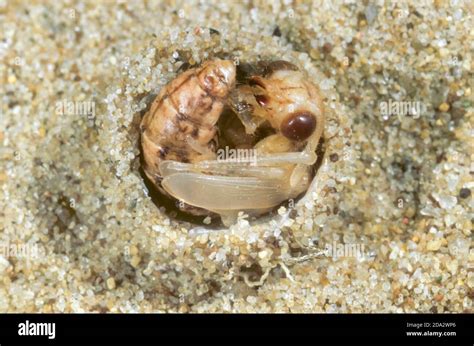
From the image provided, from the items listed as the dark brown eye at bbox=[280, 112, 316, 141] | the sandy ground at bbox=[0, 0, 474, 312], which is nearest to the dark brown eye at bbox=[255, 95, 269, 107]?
the dark brown eye at bbox=[280, 112, 316, 141]

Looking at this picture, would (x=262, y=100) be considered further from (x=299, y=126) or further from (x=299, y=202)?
(x=299, y=202)

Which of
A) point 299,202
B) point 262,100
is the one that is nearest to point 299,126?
point 262,100

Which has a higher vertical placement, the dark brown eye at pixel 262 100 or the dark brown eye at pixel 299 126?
the dark brown eye at pixel 262 100

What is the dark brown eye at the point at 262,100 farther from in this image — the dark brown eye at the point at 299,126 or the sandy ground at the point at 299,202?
the sandy ground at the point at 299,202

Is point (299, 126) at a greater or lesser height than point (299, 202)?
greater

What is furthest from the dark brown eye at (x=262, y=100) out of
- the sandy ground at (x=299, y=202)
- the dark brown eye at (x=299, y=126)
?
the sandy ground at (x=299, y=202)

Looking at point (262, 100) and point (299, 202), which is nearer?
point (262, 100)

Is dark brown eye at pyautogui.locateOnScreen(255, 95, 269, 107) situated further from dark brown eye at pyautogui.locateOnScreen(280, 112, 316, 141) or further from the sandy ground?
the sandy ground
